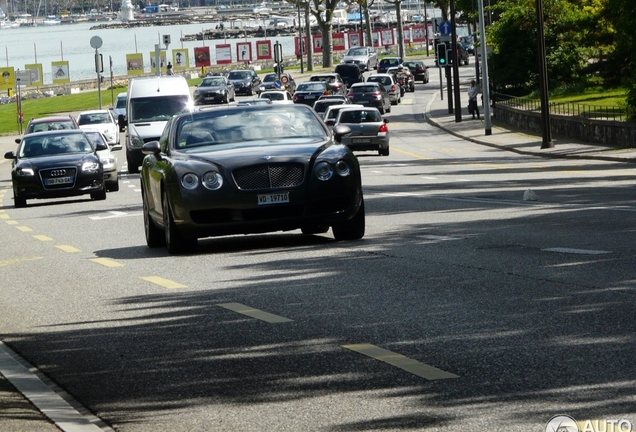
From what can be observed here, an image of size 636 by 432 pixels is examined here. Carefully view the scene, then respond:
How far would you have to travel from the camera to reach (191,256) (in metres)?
15.0

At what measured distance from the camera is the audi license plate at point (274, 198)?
14.6 meters

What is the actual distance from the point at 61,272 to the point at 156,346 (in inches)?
223

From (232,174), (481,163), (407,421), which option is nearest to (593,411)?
(407,421)

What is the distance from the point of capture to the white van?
1555 inches

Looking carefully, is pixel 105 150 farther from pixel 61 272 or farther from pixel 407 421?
pixel 407 421

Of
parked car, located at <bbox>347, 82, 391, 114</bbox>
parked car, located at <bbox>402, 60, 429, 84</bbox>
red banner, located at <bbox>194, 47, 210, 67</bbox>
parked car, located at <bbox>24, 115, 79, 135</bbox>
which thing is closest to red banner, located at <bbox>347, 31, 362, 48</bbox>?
red banner, located at <bbox>194, 47, 210, 67</bbox>

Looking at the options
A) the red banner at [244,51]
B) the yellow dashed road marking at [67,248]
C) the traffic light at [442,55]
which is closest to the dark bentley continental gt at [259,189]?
the yellow dashed road marking at [67,248]

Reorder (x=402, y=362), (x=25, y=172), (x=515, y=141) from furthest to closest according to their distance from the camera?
(x=515, y=141), (x=25, y=172), (x=402, y=362)

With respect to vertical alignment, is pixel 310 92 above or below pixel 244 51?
below

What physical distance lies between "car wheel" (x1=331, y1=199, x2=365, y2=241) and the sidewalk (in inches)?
783

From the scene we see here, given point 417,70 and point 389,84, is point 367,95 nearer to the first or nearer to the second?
point 389,84

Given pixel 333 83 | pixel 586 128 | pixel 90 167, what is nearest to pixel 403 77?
pixel 333 83

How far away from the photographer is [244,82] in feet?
298

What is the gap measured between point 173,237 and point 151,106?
25462 mm
